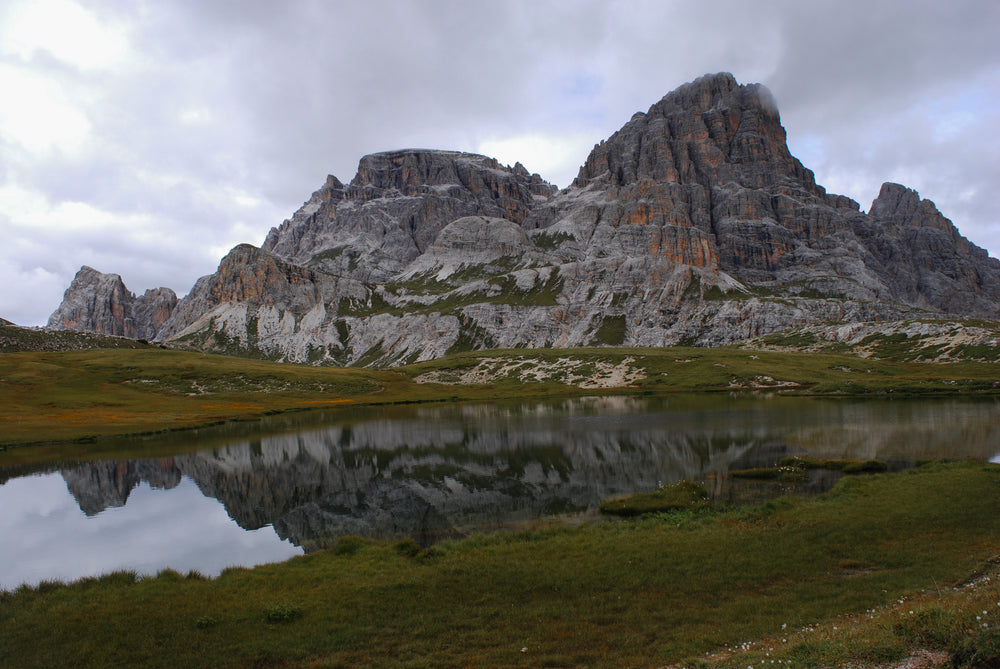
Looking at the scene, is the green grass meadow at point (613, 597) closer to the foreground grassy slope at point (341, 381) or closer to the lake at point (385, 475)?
the lake at point (385, 475)

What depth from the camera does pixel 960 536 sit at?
21781 mm

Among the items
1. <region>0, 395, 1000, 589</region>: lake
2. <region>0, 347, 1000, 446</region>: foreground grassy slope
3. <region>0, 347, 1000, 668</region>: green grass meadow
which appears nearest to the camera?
<region>0, 347, 1000, 668</region>: green grass meadow

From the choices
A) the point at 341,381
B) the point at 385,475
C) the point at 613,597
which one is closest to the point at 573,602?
the point at 613,597

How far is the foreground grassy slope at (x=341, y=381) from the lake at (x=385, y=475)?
21013 millimetres

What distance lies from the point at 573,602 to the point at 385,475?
2949 centimetres

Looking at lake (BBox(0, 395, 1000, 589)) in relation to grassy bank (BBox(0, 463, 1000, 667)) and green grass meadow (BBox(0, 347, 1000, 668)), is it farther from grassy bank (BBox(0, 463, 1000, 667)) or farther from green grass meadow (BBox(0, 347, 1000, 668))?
grassy bank (BBox(0, 463, 1000, 667))

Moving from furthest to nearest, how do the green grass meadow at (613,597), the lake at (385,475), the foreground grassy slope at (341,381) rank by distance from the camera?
the foreground grassy slope at (341,381), the lake at (385,475), the green grass meadow at (613,597)

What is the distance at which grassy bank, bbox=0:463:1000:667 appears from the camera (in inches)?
544

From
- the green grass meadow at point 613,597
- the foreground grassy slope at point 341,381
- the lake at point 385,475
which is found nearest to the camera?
the green grass meadow at point 613,597

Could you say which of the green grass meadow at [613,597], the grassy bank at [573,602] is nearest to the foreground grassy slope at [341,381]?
the green grass meadow at [613,597]

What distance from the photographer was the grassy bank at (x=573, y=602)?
13.8 meters

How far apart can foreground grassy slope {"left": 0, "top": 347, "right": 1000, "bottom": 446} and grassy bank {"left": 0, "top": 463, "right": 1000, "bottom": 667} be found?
64596mm

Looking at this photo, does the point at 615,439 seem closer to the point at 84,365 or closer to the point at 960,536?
the point at 960,536

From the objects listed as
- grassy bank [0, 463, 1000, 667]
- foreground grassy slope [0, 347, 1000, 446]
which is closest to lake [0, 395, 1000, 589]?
grassy bank [0, 463, 1000, 667]
